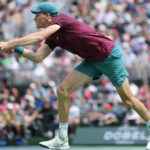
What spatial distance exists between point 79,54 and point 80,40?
10.6 inches

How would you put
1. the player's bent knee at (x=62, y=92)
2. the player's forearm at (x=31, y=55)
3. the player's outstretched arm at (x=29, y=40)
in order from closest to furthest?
1. the player's outstretched arm at (x=29, y=40)
2. the player's bent knee at (x=62, y=92)
3. the player's forearm at (x=31, y=55)

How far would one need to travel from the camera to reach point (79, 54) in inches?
292

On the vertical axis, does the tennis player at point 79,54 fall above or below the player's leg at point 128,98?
above

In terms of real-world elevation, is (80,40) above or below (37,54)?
above

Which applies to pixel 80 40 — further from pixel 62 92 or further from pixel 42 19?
pixel 62 92

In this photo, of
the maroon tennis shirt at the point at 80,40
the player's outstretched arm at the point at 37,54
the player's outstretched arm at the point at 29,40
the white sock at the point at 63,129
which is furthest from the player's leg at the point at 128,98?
the player's outstretched arm at the point at 29,40

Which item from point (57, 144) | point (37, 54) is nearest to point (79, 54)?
point (37, 54)

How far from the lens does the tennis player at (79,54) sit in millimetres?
7176

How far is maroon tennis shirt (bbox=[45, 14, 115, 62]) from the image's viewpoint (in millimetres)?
7156

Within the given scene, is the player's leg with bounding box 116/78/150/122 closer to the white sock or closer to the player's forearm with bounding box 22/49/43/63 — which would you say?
the white sock

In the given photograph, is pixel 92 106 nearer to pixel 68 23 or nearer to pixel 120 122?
pixel 120 122

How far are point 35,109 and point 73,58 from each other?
2.61 m

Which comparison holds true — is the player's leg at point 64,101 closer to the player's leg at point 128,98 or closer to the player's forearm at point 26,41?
the player's leg at point 128,98

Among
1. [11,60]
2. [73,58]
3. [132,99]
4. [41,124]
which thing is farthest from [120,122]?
[132,99]
